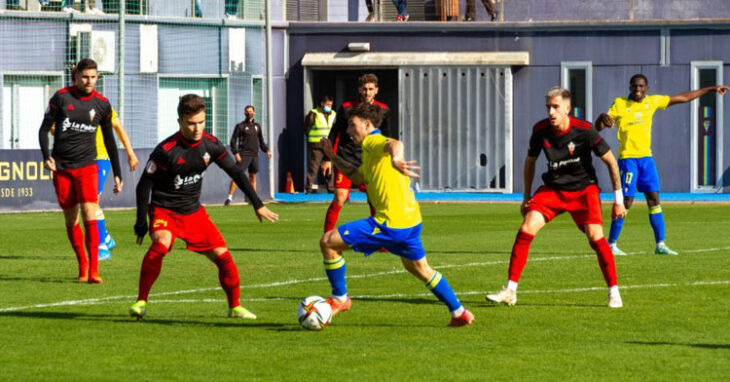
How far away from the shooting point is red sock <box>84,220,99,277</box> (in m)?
12.9

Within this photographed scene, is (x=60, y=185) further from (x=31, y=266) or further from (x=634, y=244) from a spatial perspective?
(x=634, y=244)

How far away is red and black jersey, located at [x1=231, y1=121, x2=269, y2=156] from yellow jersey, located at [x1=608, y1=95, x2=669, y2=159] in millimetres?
14028

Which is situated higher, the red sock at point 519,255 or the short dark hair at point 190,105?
the short dark hair at point 190,105

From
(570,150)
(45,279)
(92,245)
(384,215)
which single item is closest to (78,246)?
A: (92,245)

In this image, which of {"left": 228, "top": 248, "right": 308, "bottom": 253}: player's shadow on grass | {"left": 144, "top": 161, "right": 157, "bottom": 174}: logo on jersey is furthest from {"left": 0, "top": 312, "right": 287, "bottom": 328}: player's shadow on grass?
{"left": 228, "top": 248, "right": 308, "bottom": 253}: player's shadow on grass

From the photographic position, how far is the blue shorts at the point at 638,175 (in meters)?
16.1

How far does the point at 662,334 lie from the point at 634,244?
834 centimetres

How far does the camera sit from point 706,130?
32688 millimetres

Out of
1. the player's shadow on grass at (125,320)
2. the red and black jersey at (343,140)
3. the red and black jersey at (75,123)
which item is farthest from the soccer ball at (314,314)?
the red and black jersey at (343,140)

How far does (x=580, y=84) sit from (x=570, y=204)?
22312 mm

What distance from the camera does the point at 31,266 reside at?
1471 cm

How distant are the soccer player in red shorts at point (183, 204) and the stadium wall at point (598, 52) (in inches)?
909

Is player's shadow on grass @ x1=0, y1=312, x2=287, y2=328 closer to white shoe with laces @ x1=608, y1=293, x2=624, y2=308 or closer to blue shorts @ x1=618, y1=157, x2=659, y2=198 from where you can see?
white shoe with laces @ x1=608, y1=293, x2=624, y2=308

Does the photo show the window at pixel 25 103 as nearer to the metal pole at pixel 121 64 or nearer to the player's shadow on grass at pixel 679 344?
the metal pole at pixel 121 64
